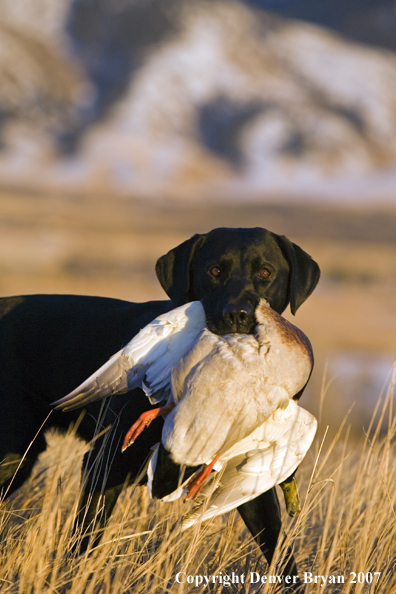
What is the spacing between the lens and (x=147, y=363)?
184cm

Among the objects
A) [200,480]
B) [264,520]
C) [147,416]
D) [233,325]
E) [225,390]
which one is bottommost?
[264,520]

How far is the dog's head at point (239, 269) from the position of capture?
2.40 m

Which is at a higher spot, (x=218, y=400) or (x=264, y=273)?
(x=264, y=273)

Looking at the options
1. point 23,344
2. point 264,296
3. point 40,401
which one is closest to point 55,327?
point 23,344

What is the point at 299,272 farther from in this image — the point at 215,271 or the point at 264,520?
the point at 264,520

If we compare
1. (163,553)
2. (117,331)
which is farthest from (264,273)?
(163,553)

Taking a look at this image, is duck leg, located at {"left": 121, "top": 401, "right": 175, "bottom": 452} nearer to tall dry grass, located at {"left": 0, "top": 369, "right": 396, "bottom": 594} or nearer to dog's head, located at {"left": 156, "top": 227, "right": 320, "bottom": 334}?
tall dry grass, located at {"left": 0, "top": 369, "right": 396, "bottom": 594}

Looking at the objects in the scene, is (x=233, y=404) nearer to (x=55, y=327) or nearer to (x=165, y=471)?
(x=165, y=471)

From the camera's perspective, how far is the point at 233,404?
1.62 metres

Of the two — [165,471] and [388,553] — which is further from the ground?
[165,471]

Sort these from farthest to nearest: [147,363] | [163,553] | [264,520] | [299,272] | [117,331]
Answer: [117,331], [299,272], [264,520], [163,553], [147,363]

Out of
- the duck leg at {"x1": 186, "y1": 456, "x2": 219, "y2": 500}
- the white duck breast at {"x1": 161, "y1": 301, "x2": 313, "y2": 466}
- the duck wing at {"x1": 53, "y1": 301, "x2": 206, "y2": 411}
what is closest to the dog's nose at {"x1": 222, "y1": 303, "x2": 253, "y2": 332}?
the duck wing at {"x1": 53, "y1": 301, "x2": 206, "y2": 411}

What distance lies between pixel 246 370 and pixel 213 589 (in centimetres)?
101

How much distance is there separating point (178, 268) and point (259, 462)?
41.3 inches
